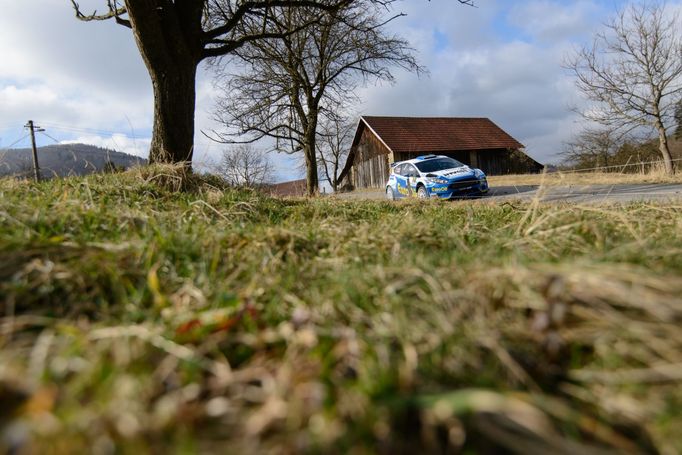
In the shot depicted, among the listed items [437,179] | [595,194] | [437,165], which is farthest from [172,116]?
[437,165]

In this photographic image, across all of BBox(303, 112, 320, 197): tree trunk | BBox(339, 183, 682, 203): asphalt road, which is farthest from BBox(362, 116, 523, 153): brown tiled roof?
BBox(339, 183, 682, 203): asphalt road

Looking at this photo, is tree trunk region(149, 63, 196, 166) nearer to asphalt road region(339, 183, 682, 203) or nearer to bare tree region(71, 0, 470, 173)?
bare tree region(71, 0, 470, 173)

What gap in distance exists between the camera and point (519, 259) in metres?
1.76

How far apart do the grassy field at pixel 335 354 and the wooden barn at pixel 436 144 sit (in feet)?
101

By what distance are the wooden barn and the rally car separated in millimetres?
16325

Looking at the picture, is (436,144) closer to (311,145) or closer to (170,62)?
(311,145)

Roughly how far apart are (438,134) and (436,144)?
150 centimetres

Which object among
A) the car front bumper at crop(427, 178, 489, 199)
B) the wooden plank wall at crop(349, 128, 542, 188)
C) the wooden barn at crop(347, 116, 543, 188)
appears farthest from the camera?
the wooden plank wall at crop(349, 128, 542, 188)

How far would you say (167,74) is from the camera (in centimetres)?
599

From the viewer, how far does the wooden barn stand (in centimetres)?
3269

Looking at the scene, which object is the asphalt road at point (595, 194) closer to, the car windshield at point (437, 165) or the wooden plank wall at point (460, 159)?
the car windshield at point (437, 165)

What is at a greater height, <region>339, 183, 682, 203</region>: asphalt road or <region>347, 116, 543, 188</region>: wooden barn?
<region>347, 116, 543, 188</region>: wooden barn

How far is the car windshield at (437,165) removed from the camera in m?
14.7

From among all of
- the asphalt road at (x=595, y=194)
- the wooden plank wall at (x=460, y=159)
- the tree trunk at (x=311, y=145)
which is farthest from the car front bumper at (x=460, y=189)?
the wooden plank wall at (x=460, y=159)
